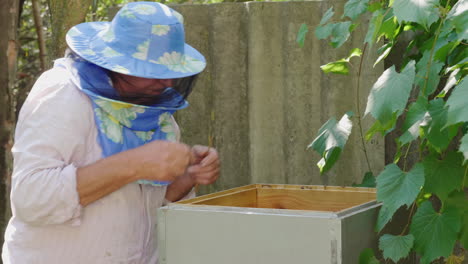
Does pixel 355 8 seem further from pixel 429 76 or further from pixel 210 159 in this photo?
pixel 210 159

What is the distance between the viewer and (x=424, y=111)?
1964 mm

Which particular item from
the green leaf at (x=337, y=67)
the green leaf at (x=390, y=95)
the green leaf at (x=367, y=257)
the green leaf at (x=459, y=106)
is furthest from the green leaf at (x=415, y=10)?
the green leaf at (x=337, y=67)

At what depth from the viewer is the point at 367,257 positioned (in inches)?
77.4

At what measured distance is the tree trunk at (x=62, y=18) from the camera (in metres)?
3.28

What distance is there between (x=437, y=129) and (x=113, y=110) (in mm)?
963

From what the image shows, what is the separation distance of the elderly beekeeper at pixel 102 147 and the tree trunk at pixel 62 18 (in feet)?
3.23

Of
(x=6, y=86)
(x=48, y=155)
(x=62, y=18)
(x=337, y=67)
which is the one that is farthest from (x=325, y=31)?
(x=6, y=86)

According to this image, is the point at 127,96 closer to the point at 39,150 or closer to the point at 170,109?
the point at 170,109

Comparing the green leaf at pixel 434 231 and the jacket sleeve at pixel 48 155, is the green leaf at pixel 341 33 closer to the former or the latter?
the green leaf at pixel 434 231

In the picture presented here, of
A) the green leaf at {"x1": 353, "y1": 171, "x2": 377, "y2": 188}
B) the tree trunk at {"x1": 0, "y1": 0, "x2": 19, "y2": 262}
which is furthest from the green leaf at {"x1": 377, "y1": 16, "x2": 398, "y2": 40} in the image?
the tree trunk at {"x1": 0, "y1": 0, "x2": 19, "y2": 262}

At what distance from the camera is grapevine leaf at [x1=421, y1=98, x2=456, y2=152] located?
1934 mm

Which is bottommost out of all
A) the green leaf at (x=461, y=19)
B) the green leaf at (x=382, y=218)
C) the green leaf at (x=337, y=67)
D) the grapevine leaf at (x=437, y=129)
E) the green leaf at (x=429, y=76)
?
the green leaf at (x=382, y=218)

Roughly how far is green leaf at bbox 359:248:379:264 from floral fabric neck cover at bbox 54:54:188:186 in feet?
2.25

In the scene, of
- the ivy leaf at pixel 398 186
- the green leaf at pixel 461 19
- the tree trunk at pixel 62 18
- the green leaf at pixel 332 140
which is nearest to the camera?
the green leaf at pixel 461 19
